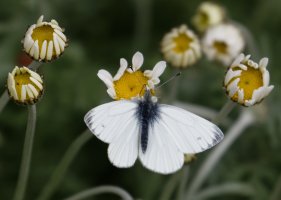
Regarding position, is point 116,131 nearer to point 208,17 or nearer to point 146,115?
point 146,115

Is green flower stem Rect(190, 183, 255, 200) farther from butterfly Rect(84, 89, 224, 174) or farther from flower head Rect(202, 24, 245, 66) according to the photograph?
butterfly Rect(84, 89, 224, 174)

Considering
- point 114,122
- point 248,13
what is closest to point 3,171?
point 114,122

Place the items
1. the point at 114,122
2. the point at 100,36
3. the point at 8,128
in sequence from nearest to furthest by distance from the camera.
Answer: the point at 114,122
the point at 8,128
the point at 100,36

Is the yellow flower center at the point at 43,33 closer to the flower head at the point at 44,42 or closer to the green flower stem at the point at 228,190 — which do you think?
the flower head at the point at 44,42

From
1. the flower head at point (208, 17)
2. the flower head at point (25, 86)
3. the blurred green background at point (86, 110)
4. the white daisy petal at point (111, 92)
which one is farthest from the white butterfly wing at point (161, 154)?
the flower head at point (208, 17)

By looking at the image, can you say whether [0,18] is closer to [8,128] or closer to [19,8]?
[19,8]

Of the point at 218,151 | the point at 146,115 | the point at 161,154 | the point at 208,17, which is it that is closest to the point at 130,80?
the point at 146,115
